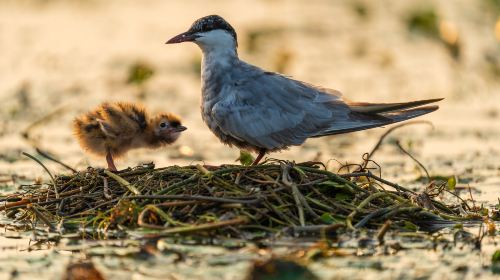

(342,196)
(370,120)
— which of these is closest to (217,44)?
(370,120)

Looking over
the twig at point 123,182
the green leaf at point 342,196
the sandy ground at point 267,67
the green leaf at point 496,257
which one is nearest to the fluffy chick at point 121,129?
the sandy ground at point 267,67

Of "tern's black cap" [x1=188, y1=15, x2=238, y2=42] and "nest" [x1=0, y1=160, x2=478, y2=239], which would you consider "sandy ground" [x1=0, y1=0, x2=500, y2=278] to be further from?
"tern's black cap" [x1=188, y1=15, x2=238, y2=42]

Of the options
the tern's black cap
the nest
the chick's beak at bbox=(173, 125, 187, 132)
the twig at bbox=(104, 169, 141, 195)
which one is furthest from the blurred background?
the nest

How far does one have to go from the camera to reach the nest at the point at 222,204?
759 cm

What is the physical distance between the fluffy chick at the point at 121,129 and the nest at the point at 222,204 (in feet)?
2.99

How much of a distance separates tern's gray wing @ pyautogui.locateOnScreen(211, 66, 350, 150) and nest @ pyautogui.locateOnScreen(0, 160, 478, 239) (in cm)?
51

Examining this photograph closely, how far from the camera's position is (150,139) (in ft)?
31.9

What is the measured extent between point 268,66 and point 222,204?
8135mm

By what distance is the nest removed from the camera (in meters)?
7.59

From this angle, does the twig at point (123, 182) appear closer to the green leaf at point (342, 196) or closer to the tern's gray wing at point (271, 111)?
the tern's gray wing at point (271, 111)

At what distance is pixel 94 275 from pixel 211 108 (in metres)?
2.39

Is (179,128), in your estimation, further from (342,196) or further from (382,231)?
(382,231)

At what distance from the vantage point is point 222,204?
769 cm

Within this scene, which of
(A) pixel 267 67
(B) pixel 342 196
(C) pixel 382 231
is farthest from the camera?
(A) pixel 267 67
